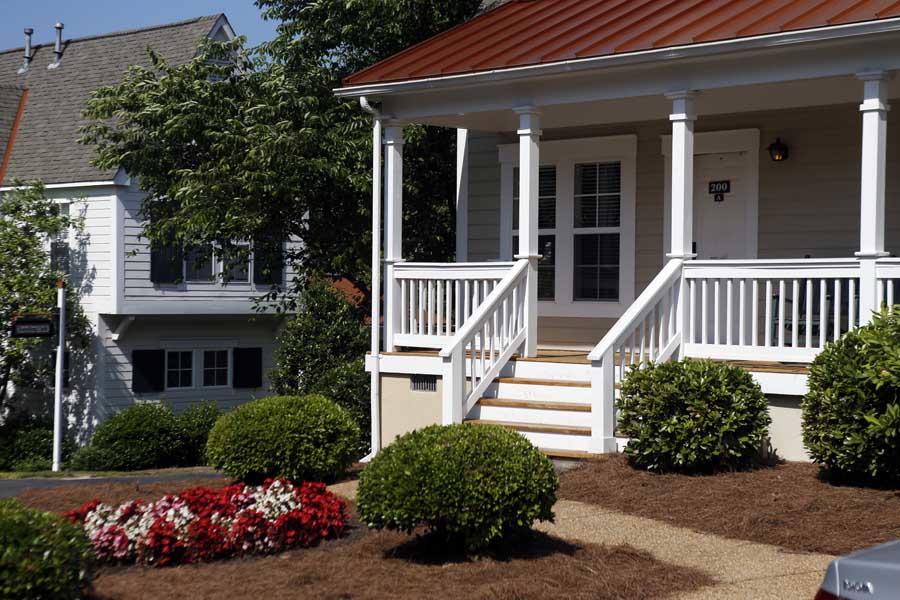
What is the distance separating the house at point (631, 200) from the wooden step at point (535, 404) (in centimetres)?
3

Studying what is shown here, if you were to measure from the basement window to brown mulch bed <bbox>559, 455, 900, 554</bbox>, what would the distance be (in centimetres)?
306

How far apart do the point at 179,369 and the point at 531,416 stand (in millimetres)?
16197

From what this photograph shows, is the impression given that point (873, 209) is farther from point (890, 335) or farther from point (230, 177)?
point (230, 177)

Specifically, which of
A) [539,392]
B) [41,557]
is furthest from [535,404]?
[41,557]

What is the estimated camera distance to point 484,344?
12.9m

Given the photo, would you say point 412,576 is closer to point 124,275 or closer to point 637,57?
point 637,57

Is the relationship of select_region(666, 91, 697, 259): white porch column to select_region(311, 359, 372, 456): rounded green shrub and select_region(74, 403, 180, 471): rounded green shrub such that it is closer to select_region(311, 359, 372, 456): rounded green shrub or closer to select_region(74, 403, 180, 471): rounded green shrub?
select_region(311, 359, 372, 456): rounded green shrub

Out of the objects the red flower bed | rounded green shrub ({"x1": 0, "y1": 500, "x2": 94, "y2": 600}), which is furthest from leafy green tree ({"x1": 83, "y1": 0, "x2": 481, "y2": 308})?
rounded green shrub ({"x1": 0, "y1": 500, "x2": 94, "y2": 600})

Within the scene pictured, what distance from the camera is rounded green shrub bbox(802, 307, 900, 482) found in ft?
30.4

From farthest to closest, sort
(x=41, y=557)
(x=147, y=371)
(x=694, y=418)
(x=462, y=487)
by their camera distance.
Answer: (x=147, y=371)
(x=694, y=418)
(x=462, y=487)
(x=41, y=557)

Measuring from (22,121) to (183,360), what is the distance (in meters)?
7.01

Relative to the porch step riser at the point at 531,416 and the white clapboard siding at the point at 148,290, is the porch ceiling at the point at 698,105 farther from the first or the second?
the white clapboard siding at the point at 148,290

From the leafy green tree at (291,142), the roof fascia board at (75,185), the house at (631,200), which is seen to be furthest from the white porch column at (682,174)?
the roof fascia board at (75,185)

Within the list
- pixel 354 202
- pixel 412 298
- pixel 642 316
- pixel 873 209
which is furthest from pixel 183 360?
pixel 873 209
